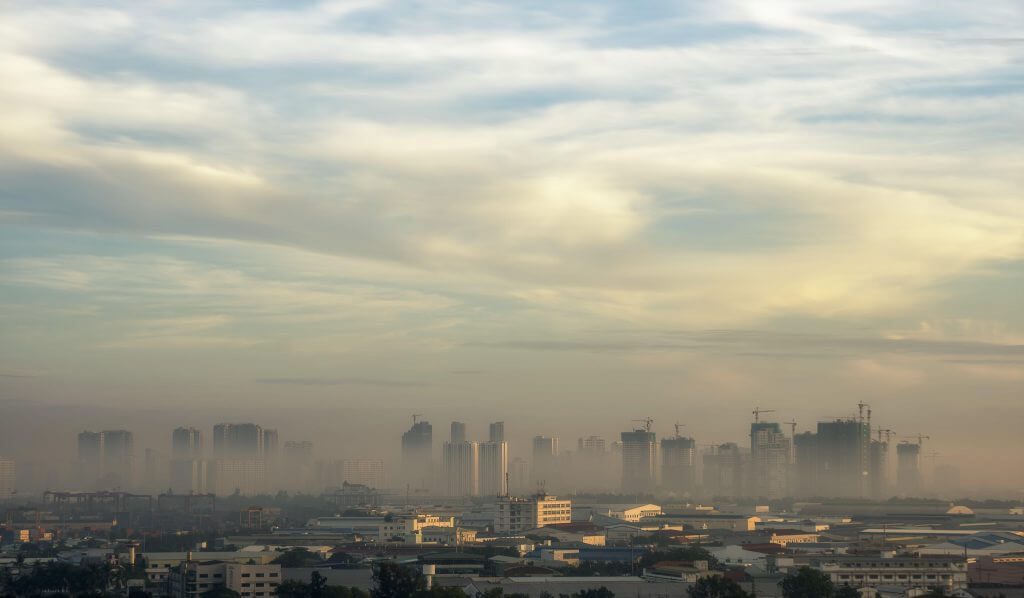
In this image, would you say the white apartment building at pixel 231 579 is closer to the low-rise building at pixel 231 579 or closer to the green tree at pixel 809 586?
the low-rise building at pixel 231 579

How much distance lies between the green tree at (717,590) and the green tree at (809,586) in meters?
2.14

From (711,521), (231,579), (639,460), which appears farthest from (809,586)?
(639,460)

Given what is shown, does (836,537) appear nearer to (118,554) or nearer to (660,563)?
(660,563)

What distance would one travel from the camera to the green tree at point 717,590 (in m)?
36.4

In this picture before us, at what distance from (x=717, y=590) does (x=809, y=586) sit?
327cm

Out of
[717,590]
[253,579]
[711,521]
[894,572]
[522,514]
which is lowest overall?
[711,521]

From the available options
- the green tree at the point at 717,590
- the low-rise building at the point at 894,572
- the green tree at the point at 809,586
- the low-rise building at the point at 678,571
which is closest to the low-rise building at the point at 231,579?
the low-rise building at the point at 678,571

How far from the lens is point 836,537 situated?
7519 centimetres

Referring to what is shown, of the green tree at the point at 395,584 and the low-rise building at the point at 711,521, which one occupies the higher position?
the green tree at the point at 395,584

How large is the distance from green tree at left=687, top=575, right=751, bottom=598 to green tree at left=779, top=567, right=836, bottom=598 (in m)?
2.14

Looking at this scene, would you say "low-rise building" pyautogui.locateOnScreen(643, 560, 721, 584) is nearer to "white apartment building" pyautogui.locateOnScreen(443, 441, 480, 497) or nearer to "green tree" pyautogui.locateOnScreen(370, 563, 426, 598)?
"green tree" pyautogui.locateOnScreen(370, 563, 426, 598)

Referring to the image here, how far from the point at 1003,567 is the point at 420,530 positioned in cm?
3288

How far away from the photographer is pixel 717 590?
121 feet

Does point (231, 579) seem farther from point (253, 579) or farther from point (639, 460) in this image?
point (639, 460)
